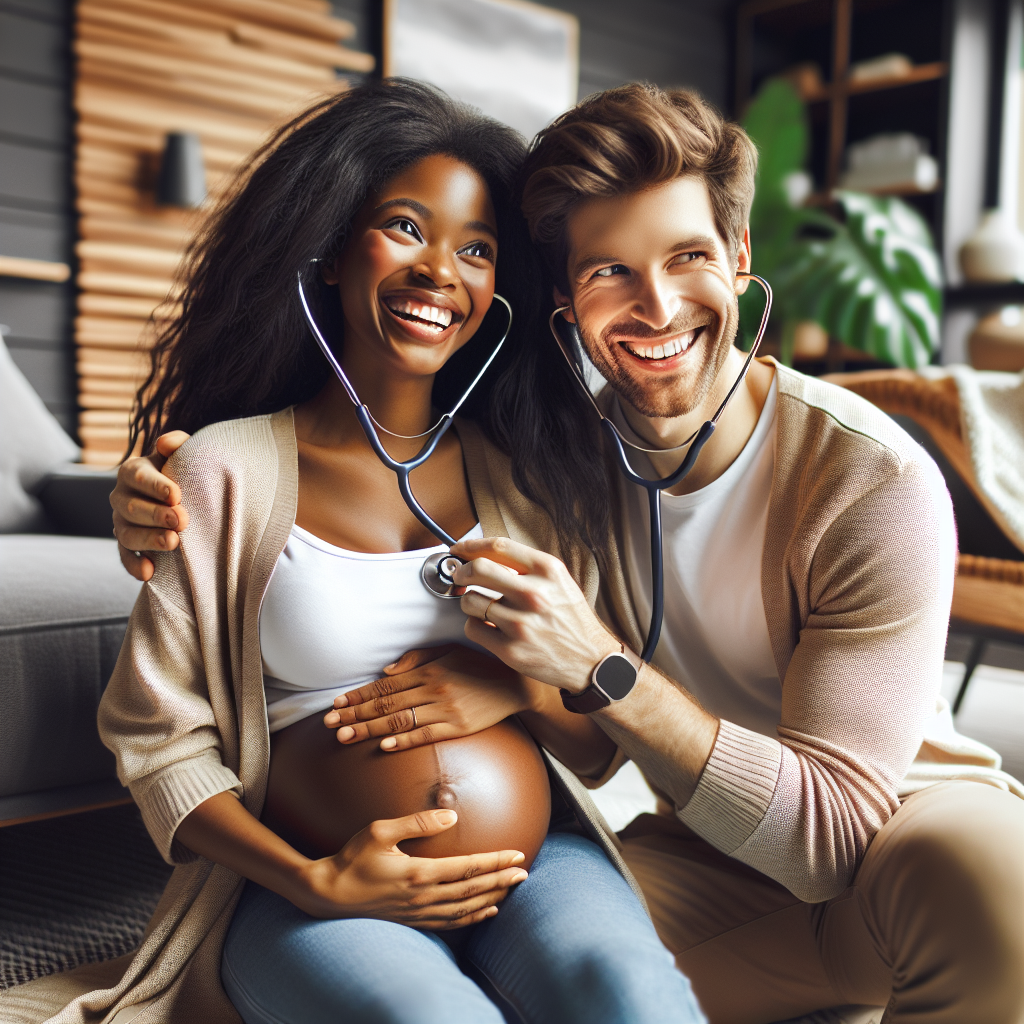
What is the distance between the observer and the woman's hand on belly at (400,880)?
0.92 meters

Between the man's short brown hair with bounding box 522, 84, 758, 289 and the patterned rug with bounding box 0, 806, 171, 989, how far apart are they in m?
1.18

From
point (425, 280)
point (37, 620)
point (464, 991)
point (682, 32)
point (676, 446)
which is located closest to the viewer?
point (464, 991)

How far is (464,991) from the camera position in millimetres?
859

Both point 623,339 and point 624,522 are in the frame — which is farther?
point 624,522

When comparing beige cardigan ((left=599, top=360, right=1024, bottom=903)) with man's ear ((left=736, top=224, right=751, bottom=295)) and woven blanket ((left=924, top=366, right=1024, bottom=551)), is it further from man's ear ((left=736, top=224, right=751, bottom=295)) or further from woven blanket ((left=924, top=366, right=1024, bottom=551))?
woven blanket ((left=924, top=366, right=1024, bottom=551))

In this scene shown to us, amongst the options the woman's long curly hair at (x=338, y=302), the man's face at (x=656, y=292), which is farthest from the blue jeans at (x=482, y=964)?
the man's face at (x=656, y=292)

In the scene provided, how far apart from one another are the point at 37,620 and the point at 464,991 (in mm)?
842

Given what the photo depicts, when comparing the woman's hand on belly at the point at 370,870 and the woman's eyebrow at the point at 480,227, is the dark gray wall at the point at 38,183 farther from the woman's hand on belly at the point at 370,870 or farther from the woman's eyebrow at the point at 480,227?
the woman's hand on belly at the point at 370,870

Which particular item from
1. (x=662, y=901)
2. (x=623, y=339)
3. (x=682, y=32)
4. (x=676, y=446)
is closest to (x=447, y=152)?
(x=623, y=339)

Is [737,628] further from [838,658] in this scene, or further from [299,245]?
[299,245]

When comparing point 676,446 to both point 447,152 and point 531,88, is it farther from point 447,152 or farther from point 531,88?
point 531,88

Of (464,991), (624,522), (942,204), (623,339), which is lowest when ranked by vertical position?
(464,991)

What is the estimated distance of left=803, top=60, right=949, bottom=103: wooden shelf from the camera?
165 inches

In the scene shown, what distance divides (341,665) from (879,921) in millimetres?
612
